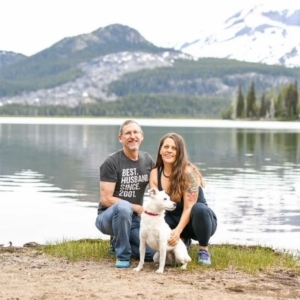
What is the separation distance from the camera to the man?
953 cm

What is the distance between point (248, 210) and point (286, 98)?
515 ft

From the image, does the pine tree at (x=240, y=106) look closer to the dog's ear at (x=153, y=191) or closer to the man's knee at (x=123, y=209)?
the man's knee at (x=123, y=209)

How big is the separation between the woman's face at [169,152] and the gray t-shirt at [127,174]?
18.7 inches

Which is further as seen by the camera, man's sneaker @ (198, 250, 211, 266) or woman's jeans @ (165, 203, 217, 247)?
man's sneaker @ (198, 250, 211, 266)

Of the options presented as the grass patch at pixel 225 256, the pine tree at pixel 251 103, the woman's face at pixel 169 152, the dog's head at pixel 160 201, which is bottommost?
the grass patch at pixel 225 256

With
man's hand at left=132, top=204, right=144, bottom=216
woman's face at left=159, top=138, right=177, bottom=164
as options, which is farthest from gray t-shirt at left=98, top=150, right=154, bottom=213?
woman's face at left=159, top=138, right=177, bottom=164

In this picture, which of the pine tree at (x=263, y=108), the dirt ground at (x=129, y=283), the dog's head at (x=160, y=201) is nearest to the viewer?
the dirt ground at (x=129, y=283)

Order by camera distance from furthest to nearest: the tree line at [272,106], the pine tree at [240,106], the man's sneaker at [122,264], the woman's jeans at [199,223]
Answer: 1. the pine tree at [240,106]
2. the tree line at [272,106]
3. the woman's jeans at [199,223]
4. the man's sneaker at [122,264]

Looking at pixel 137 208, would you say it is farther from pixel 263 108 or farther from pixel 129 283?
pixel 263 108

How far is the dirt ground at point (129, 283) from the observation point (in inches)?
303

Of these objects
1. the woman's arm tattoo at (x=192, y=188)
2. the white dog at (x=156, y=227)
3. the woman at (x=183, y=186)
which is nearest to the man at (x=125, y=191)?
the woman at (x=183, y=186)

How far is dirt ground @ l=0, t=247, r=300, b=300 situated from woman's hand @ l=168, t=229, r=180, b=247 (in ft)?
1.12

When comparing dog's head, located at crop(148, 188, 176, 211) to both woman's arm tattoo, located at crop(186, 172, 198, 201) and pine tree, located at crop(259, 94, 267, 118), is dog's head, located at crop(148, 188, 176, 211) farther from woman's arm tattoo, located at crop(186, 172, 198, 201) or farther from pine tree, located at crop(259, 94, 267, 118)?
pine tree, located at crop(259, 94, 267, 118)

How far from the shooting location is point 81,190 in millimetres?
24344
